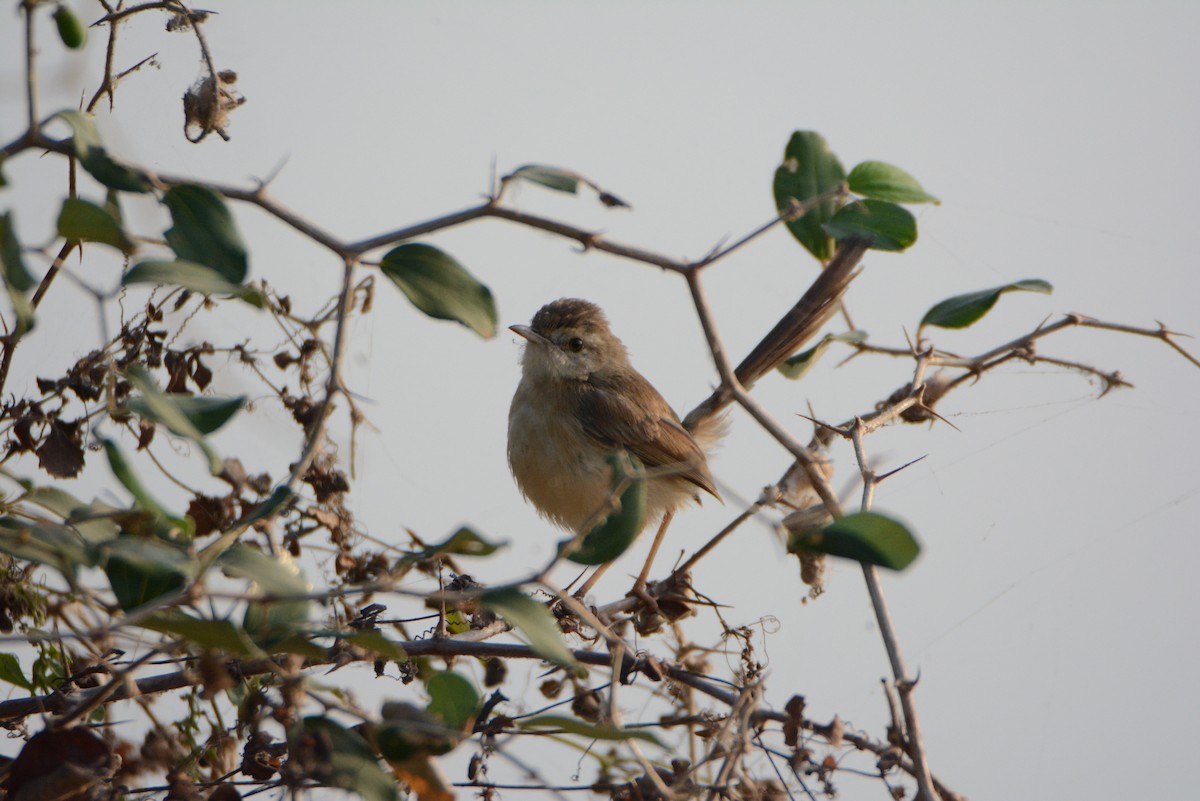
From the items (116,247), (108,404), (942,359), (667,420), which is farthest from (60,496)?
(667,420)

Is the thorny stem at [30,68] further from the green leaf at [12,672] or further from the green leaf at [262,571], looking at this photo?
the green leaf at [12,672]

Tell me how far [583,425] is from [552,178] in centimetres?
315

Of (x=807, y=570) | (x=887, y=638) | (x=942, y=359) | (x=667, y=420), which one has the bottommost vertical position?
(x=887, y=638)

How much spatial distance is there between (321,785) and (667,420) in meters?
3.56

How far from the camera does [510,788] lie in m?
2.35

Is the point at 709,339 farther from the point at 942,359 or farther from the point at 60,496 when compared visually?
the point at 60,496

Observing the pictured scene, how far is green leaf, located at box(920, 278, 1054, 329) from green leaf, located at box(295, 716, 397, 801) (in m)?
2.04

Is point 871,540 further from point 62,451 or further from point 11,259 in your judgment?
point 62,451

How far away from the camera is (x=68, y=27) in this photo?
2412 millimetres

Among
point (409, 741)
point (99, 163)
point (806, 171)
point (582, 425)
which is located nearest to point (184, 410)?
point (99, 163)

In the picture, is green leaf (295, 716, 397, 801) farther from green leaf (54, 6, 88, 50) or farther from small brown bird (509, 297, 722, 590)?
small brown bird (509, 297, 722, 590)

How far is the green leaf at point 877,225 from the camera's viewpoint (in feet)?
9.43

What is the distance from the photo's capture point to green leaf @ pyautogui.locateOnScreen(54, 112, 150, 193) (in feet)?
7.28

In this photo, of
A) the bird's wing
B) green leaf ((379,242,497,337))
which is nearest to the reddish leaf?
green leaf ((379,242,497,337))
